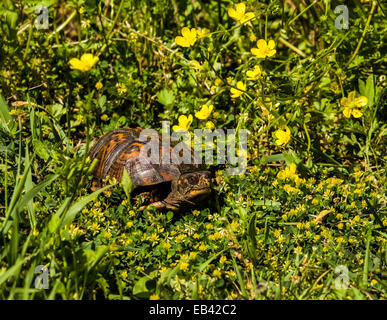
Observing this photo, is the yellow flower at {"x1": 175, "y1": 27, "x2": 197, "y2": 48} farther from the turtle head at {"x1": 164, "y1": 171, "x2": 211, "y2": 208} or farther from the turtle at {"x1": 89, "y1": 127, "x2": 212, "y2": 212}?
the turtle head at {"x1": 164, "y1": 171, "x2": 211, "y2": 208}

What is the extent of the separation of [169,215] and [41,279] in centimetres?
104

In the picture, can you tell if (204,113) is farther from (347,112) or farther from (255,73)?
(347,112)

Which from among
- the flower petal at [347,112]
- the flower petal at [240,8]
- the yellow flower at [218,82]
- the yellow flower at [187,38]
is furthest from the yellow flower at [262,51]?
the flower petal at [347,112]

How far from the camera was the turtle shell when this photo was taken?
315cm

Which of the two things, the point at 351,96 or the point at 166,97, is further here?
the point at 166,97

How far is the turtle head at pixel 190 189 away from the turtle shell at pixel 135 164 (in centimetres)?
11

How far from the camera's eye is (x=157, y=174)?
316cm

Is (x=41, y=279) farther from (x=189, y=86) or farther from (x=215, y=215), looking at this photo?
(x=189, y=86)

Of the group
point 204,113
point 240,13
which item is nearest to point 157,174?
point 204,113

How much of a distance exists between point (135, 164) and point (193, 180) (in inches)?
19.2

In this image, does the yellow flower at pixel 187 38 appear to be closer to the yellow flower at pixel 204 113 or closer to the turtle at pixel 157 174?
the yellow flower at pixel 204 113

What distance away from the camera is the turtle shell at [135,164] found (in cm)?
315
